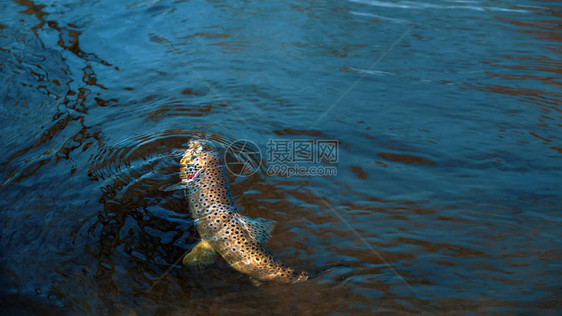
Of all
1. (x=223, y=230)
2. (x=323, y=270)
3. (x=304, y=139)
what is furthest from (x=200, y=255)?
(x=304, y=139)

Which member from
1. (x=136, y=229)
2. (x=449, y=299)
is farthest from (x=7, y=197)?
(x=449, y=299)

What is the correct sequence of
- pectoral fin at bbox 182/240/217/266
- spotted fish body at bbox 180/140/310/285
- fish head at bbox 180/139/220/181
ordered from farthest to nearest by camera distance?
fish head at bbox 180/139/220/181 → pectoral fin at bbox 182/240/217/266 → spotted fish body at bbox 180/140/310/285

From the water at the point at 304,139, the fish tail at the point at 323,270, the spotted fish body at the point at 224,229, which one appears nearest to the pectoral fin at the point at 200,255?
the spotted fish body at the point at 224,229

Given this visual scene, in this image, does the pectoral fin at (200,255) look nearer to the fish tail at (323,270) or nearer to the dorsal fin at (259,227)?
the dorsal fin at (259,227)

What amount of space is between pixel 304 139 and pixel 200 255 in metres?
2.59

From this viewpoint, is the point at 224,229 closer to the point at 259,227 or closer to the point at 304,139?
the point at 259,227

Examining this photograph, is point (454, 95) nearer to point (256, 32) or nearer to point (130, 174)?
point (256, 32)

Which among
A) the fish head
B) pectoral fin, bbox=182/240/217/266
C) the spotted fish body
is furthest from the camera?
the fish head

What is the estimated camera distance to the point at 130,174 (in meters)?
4.80

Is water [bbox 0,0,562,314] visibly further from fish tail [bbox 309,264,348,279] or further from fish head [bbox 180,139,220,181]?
fish head [bbox 180,139,220,181]

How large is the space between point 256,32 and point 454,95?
459cm

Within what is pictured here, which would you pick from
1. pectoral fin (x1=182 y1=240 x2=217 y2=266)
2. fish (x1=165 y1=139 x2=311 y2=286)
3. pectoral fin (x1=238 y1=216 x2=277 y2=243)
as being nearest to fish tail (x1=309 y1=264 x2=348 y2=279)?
fish (x1=165 y1=139 x2=311 y2=286)

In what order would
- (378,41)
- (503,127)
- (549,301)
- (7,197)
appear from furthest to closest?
(378,41) → (503,127) → (7,197) → (549,301)

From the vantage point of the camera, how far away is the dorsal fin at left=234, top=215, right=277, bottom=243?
3.73m
